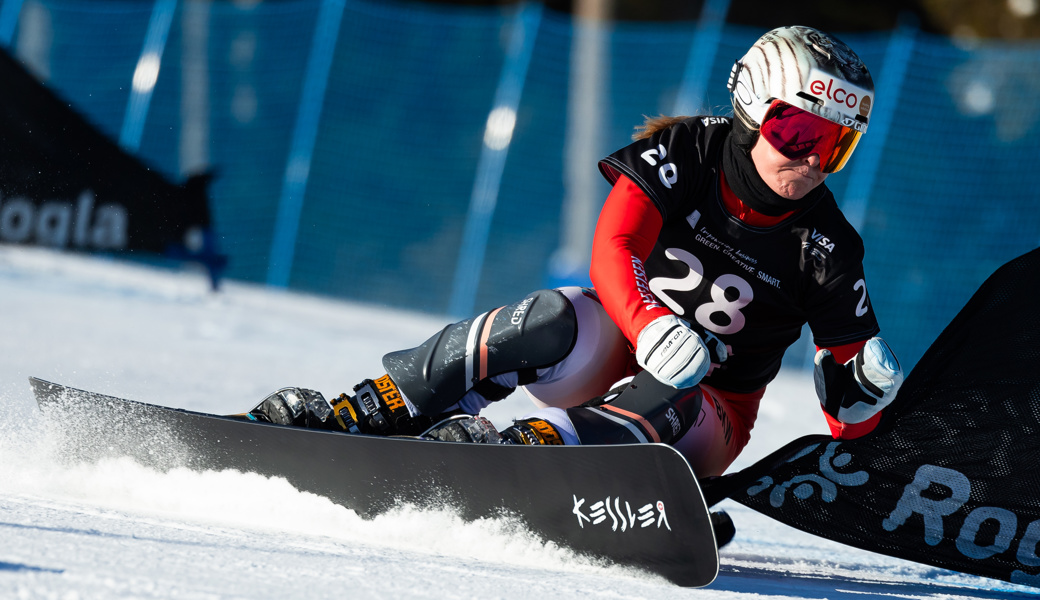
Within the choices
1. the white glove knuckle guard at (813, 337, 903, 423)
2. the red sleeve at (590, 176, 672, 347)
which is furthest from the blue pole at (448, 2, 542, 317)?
the white glove knuckle guard at (813, 337, 903, 423)

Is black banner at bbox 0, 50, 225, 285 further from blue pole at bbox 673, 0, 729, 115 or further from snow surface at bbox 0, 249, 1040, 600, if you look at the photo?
blue pole at bbox 673, 0, 729, 115

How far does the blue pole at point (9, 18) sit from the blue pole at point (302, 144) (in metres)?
2.37

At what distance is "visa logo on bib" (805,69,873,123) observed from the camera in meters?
2.13

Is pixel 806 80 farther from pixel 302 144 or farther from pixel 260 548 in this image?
pixel 302 144

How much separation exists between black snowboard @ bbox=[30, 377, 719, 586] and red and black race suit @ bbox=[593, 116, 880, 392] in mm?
523

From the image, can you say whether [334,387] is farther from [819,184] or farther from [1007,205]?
[1007,205]

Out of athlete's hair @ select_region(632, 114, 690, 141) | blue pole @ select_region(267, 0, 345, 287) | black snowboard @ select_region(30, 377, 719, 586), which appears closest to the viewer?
black snowboard @ select_region(30, 377, 719, 586)

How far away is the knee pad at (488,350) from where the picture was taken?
2.15m

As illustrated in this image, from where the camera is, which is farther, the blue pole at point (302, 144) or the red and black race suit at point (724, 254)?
the blue pole at point (302, 144)

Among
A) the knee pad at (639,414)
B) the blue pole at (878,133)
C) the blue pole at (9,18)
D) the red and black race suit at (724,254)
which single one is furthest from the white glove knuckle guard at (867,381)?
the blue pole at (9,18)

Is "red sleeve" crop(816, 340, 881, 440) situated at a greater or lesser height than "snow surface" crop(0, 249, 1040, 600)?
greater

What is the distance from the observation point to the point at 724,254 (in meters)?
2.30

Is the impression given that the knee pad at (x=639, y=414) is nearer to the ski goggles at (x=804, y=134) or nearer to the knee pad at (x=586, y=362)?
the knee pad at (x=586, y=362)

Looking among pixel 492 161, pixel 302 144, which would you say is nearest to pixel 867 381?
pixel 492 161
